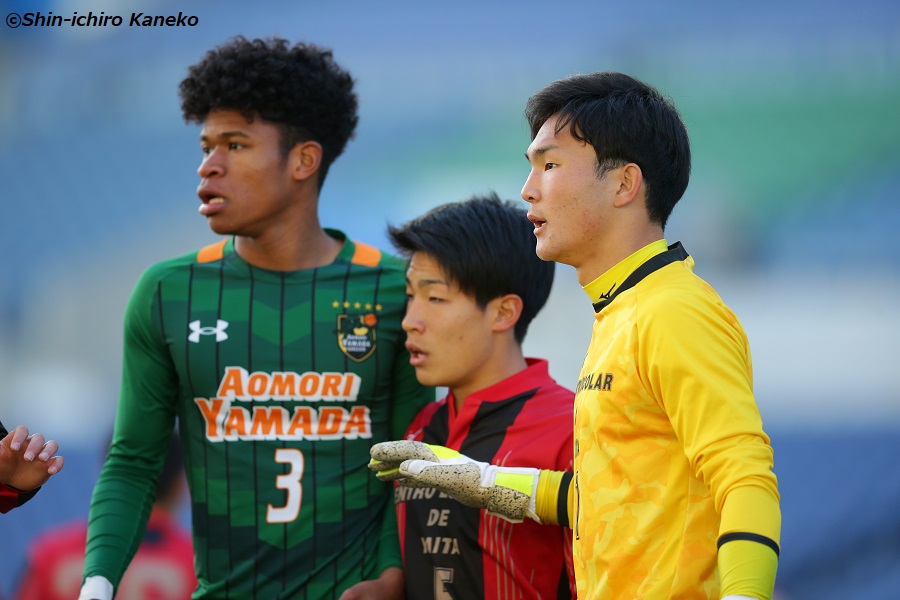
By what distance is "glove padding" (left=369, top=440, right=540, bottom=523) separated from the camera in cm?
196

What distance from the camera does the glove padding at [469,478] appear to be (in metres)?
1.96

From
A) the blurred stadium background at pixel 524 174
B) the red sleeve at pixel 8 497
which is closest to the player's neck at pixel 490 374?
the red sleeve at pixel 8 497

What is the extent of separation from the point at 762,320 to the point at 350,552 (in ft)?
7.30

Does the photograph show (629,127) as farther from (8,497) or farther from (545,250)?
(8,497)

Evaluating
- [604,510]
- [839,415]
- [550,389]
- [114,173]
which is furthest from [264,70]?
[839,415]

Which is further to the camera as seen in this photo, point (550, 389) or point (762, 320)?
point (762, 320)

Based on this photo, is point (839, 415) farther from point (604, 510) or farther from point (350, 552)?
point (604, 510)

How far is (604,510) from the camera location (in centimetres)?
161

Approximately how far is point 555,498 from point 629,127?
0.68 meters

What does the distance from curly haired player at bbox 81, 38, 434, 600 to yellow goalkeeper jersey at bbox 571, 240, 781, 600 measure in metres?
0.79

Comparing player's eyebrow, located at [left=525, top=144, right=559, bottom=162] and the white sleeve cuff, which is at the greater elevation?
player's eyebrow, located at [left=525, top=144, right=559, bottom=162]

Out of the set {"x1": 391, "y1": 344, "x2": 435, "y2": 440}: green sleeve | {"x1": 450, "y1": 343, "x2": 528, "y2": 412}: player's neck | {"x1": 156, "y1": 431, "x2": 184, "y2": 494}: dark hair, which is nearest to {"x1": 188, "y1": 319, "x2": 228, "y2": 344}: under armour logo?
{"x1": 391, "y1": 344, "x2": 435, "y2": 440}: green sleeve

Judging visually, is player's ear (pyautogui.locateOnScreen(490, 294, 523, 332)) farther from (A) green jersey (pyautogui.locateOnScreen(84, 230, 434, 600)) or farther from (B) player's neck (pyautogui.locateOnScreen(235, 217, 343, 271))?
(B) player's neck (pyautogui.locateOnScreen(235, 217, 343, 271))

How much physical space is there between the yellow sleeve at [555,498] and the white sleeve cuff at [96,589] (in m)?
0.92
